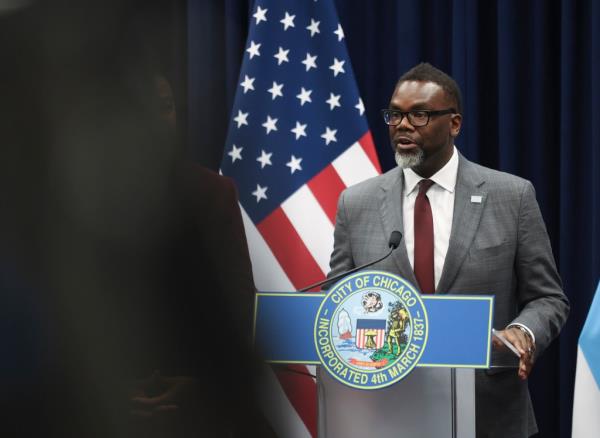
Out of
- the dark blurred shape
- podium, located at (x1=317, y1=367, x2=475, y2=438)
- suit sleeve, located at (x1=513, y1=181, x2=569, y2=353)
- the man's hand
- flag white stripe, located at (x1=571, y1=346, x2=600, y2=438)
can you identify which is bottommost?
flag white stripe, located at (x1=571, y1=346, x2=600, y2=438)

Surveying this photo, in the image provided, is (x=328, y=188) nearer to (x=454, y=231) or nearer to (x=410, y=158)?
(x=410, y=158)

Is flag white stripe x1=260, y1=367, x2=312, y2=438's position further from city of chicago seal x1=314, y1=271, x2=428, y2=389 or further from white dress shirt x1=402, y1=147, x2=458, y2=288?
white dress shirt x1=402, y1=147, x2=458, y2=288

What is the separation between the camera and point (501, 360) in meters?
2.48

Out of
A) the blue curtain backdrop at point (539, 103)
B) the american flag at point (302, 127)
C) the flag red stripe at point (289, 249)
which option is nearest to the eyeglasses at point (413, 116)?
the american flag at point (302, 127)

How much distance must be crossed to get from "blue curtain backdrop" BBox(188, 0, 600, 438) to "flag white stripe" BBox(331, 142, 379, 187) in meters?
0.48

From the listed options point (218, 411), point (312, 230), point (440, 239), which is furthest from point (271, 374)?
point (312, 230)

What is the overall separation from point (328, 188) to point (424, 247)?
104 cm

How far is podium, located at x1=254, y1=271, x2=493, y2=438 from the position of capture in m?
1.82

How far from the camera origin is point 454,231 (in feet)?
8.11

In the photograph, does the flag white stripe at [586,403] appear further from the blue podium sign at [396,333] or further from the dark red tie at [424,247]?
the blue podium sign at [396,333]

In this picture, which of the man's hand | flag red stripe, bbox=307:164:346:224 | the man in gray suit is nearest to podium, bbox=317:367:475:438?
the man's hand

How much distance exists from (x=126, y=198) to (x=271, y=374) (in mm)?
118

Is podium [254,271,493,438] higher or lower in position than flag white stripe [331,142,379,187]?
lower

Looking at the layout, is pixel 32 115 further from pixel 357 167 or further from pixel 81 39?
pixel 357 167
